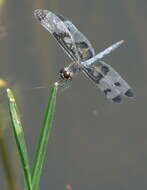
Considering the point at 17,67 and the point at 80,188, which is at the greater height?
the point at 17,67

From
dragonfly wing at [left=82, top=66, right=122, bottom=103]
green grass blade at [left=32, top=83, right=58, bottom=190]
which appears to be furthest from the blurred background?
green grass blade at [left=32, top=83, right=58, bottom=190]

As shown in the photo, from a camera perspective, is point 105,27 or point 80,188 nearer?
point 80,188

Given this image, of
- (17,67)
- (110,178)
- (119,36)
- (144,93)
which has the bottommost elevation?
(110,178)

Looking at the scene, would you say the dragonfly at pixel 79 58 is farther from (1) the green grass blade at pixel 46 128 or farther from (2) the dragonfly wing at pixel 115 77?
(1) the green grass blade at pixel 46 128

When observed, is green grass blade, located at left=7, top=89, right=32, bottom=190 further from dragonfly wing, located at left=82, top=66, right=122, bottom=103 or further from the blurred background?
the blurred background

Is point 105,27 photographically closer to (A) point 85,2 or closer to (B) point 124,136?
(A) point 85,2

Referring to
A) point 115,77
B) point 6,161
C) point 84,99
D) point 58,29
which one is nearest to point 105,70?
point 115,77

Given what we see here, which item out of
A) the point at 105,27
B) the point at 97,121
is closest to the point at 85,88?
the point at 97,121
